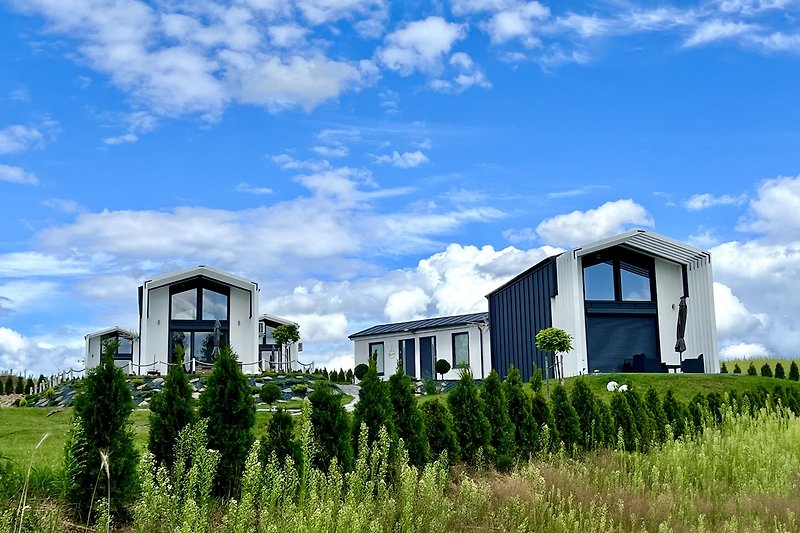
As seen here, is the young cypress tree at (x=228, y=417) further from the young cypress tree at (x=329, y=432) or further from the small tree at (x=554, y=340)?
the small tree at (x=554, y=340)

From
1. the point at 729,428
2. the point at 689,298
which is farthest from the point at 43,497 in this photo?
the point at 689,298

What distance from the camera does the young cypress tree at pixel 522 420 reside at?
966 cm

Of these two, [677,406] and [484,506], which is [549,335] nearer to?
[677,406]

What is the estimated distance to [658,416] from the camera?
39.6 ft

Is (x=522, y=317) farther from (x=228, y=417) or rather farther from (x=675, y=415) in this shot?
(x=228, y=417)

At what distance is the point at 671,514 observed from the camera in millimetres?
7211

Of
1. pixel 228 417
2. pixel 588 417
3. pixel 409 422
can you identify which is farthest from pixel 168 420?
pixel 588 417

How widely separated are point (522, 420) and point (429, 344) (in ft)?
76.8

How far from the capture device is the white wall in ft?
99.6

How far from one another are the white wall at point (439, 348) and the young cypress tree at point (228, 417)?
21.1 meters

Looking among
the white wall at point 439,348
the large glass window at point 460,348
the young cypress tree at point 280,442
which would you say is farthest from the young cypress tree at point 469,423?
the large glass window at point 460,348

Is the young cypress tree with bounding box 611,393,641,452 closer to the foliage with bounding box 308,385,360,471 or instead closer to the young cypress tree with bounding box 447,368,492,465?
the young cypress tree with bounding box 447,368,492,465

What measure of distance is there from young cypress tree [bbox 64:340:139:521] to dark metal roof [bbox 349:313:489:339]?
2458cm

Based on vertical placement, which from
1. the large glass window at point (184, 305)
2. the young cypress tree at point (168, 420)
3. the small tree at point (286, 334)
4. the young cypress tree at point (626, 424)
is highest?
the large glass window at point (184, 305)
